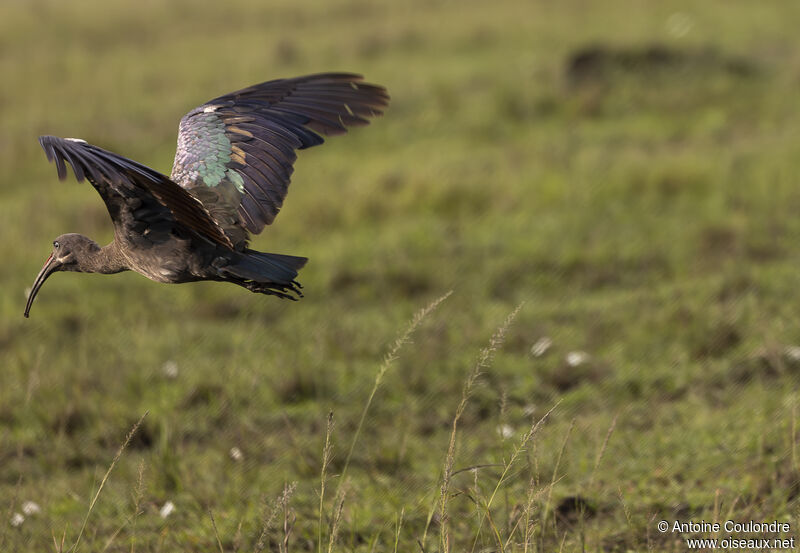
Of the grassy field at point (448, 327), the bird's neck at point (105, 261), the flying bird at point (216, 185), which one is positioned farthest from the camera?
the grassy field at point (448, 327)

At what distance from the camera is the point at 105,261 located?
2947mm

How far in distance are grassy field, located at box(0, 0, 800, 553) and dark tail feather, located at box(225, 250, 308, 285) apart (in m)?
0.40

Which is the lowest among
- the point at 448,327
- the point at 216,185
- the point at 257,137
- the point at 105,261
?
the point at 448,327

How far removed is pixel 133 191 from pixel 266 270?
1.44 feet

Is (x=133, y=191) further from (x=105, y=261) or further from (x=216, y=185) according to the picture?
(x=216, y=185)

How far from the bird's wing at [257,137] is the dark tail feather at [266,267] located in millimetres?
141

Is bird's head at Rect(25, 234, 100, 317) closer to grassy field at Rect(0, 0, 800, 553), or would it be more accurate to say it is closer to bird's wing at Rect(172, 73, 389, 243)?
bird's wing at Rect(172, 73, 389, 243)

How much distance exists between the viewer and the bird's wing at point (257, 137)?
310 centimetres

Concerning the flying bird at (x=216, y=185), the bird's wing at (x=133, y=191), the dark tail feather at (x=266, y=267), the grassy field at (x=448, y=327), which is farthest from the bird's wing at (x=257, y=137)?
the grassy field at (x=448, y=327)

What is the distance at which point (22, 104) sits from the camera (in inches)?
425

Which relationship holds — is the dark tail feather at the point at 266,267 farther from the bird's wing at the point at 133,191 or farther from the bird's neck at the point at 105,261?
the bird's neck at the point at 105,261

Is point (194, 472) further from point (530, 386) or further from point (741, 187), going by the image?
point (741, 187)

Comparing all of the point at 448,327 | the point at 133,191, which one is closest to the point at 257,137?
the point at 133,191

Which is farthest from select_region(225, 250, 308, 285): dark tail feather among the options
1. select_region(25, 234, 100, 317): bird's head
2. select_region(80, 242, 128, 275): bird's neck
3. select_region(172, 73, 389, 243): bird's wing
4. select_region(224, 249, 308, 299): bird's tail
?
select_region(25, 234, 100, 317): bird's head
